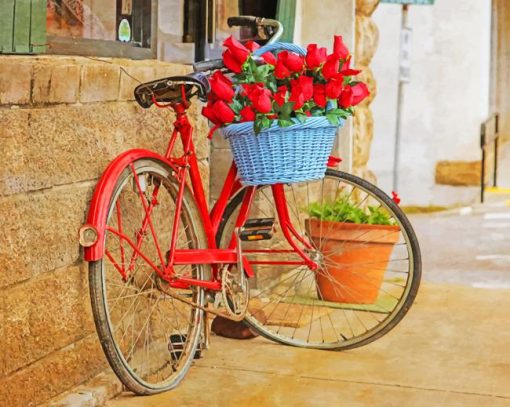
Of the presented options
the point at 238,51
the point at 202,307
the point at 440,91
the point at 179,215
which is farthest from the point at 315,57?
the point at 440,91

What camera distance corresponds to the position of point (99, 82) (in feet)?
13.3

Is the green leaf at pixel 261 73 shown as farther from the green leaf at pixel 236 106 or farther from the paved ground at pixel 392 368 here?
the paved ground at pixel 392 368

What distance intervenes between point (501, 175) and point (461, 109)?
128 inches

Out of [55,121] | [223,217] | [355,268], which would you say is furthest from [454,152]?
[55,121]

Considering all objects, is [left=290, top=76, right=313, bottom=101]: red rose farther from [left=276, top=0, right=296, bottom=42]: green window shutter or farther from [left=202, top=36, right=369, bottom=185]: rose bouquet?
[left=276, top=0, right=296, bottom=42]: green window shutter

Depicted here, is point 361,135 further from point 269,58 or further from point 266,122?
point 266,122

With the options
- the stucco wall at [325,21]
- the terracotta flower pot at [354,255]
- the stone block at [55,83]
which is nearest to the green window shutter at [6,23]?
the stone block at [55,83]

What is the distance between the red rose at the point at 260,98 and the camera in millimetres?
4242

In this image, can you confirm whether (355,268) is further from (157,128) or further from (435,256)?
(435,256)

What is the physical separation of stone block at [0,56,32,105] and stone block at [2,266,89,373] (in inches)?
22.9

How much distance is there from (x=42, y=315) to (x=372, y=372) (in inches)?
56.3

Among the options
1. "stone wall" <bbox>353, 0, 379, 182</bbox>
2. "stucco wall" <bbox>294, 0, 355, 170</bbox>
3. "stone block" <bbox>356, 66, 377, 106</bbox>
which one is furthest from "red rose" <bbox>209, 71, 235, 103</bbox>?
"stone block" <bbox>356, 66, 377, 106</bbox>

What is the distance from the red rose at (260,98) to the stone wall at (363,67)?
10.0 feet

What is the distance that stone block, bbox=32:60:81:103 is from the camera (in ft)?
12.0
